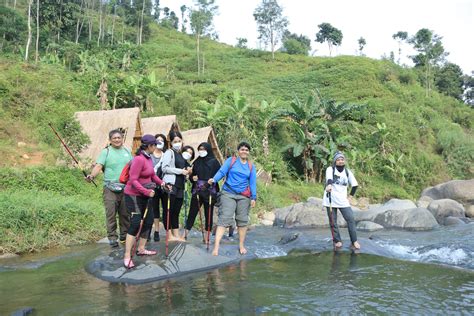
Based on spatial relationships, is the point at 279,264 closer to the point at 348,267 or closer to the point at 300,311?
the point at 348,267

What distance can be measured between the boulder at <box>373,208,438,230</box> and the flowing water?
5053 millimetres

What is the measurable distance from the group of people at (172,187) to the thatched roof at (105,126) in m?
9.39

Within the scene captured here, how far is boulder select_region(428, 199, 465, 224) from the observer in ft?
52.3

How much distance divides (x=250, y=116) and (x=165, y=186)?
58.2ft

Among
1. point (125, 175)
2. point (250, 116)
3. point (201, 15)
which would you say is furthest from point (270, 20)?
point (125, 175)

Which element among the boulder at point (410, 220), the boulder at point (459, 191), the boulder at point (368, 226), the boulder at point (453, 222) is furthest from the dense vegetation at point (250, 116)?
the boulder at point (453, 222)

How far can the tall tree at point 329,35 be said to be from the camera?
57.2 m

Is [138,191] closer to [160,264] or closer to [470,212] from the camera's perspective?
[160,264]

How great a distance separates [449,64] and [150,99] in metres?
37.9

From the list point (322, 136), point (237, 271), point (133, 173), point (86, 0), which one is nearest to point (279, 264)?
point (237, 271)

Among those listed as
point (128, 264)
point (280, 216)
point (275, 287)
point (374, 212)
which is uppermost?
point (128, 264)

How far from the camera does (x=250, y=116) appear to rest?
23.9m

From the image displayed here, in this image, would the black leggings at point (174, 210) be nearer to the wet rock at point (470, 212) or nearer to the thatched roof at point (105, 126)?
the thatched roof at point (105, 126)

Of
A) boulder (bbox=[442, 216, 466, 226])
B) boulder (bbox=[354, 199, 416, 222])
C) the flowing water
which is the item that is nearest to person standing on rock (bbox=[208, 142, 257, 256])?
the flowing water
